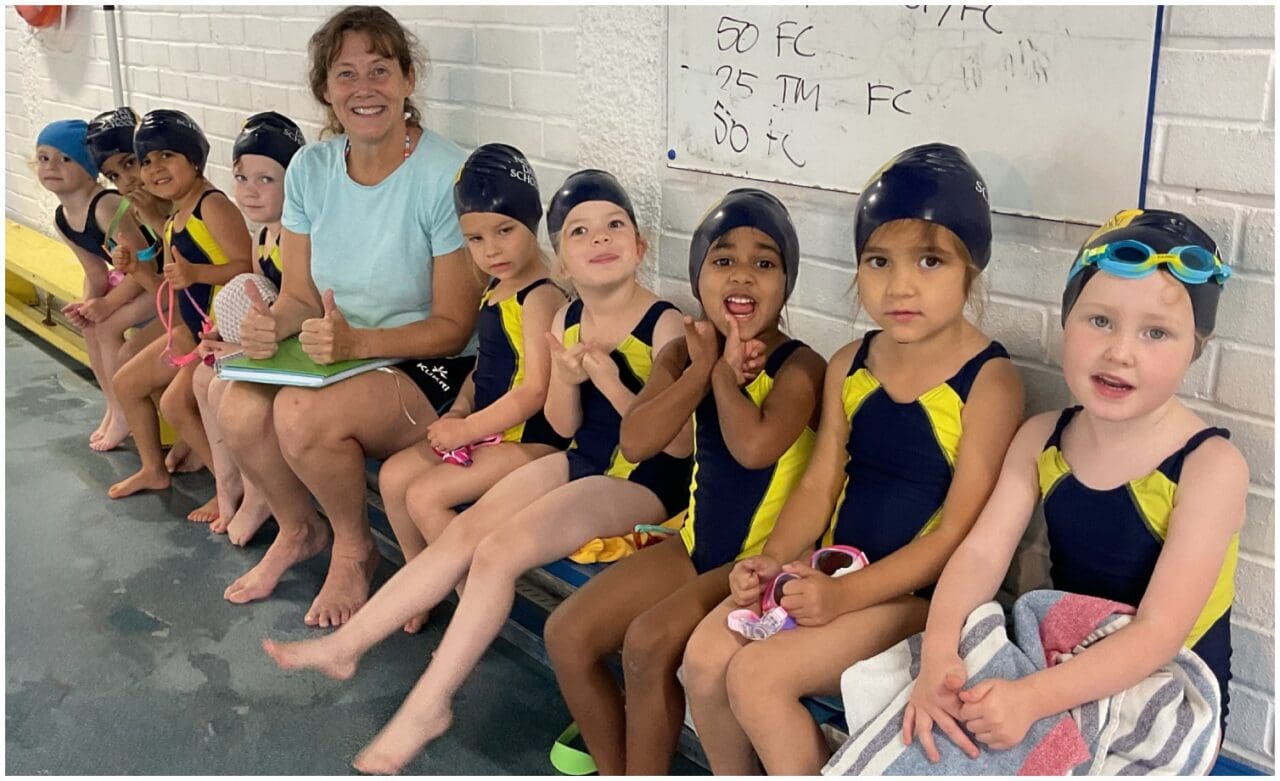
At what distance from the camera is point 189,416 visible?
3.58 metres

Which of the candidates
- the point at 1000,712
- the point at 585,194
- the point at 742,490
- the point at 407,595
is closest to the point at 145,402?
the point at 407,595

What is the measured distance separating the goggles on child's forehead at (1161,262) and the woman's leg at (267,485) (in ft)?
6.96

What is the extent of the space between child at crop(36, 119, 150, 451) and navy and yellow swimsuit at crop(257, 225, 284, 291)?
858mm

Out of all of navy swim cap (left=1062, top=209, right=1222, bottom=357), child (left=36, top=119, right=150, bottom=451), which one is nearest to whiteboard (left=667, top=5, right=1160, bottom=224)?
navy swim cap (left=1062, top=209, right=1222, bottom=357)

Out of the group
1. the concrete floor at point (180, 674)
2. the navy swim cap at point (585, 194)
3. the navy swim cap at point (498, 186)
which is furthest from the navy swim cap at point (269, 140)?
the navy swim cap at point (585, 194)

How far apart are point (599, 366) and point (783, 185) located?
0.56m

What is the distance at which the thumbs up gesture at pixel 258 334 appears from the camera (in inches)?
114

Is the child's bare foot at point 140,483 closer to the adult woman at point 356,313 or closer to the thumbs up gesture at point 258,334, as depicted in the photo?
the adult woman at point 356,313

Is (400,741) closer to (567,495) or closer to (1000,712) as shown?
(567,495)

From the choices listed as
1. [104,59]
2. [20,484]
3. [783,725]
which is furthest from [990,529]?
[104,59]

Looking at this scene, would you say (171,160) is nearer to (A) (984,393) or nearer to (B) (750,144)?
(B) (750,144)

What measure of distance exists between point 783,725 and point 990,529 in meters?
0.45

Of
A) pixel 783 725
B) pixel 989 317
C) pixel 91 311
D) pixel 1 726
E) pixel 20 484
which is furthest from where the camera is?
pixel 91 311

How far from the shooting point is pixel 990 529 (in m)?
1.76
